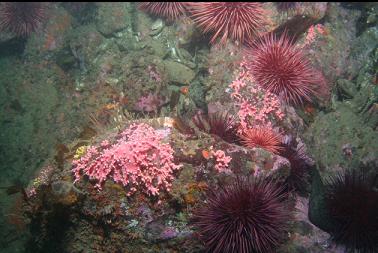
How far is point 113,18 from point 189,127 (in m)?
6.46

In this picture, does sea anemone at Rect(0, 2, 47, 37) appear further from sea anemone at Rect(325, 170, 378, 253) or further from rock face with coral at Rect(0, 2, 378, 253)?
sea anemone at Rect(325, 170, 378, 253)

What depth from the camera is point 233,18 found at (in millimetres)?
7027

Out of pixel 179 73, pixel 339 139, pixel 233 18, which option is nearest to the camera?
pixel 339 139

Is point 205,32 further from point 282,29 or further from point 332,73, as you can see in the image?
point 332,73

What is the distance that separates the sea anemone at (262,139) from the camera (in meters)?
5.71

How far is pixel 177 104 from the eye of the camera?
8.32 m

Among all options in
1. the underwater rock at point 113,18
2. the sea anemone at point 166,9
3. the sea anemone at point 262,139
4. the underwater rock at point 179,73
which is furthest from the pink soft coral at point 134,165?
the underwater rock at point 113,18

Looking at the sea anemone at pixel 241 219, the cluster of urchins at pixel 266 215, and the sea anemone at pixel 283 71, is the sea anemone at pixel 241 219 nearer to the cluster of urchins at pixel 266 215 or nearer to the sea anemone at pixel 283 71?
the cluster of urchins at pixel 266 215

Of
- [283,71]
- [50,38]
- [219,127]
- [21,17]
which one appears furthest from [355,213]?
[21,17]

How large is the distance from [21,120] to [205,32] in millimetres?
5959

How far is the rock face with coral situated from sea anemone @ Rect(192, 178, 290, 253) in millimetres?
20

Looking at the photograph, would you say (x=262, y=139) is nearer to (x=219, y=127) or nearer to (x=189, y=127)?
(x=219, y=127)

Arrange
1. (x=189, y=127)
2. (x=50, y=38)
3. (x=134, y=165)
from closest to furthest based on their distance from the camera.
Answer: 1. (x=134, y=165)
2. (x=189, y=127)
3. (x=50, y=38)

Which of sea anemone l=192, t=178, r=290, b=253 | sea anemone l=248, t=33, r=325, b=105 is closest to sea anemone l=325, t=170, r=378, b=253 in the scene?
sea anemone l=192, t=178, r=290, b=253
